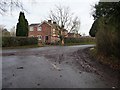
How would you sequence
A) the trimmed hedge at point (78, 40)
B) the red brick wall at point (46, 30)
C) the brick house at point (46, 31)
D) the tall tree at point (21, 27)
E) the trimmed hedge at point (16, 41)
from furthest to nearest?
the red brick wall at point (46, 30), the brick house at point (46, 31), the trimmed hedge at point (78, 40), the tall tree at point (21, 27), the trimmed hedge at point (16, 41)

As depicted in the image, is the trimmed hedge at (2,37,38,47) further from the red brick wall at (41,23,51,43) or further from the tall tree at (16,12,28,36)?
the red brick wall at (41,23,51,43)

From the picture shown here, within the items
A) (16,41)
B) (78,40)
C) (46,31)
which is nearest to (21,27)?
(16,41)

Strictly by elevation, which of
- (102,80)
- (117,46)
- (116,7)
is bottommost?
(102,80)

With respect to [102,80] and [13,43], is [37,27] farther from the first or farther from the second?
[102,80]

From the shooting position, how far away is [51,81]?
798 centimetres

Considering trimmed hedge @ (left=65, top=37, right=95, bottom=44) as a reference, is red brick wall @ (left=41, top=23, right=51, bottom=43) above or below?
above

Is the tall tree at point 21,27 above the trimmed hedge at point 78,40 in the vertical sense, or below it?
above

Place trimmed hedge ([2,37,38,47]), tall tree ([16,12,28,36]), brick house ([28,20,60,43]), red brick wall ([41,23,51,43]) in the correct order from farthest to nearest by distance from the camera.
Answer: red brick wall ([41,23,51,43]), brick house ([28,20,60,43]), tall tree ([16,12,28,36]), trimmed hedge ([2,37,38,47])

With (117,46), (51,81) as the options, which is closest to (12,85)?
(51,81)

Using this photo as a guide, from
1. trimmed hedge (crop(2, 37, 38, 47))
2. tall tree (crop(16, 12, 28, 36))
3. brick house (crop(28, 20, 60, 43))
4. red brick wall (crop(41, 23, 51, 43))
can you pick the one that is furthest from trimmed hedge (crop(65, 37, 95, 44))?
trimmed hedge (crop(2, 37, 38, 47))

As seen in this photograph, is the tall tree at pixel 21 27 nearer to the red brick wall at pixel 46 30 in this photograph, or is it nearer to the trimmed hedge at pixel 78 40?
the trimmed hedge at pixel 78 40

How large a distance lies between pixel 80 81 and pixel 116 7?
6.06 meters

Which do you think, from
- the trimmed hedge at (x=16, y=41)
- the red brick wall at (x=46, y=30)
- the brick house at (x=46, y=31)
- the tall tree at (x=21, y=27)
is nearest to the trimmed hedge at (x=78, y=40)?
the brick house at (x=46, y=31)

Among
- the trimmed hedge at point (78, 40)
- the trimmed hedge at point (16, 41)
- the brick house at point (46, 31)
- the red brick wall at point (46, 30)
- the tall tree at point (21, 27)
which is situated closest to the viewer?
the trimmed hedge at point (16, 41)
